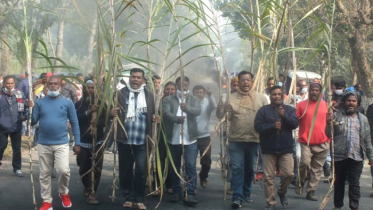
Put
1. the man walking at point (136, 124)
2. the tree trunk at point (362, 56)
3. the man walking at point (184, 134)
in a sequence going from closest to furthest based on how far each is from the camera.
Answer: the man walking at point (136, 124) → the man walking at point (184, 134) → the tree trunk at point (362, 56)

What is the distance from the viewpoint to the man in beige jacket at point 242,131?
24.4 ft

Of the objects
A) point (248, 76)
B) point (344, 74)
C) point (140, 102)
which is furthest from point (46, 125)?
point (344, 74)

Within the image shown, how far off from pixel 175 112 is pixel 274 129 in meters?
1.55

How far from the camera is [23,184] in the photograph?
28.7 ft

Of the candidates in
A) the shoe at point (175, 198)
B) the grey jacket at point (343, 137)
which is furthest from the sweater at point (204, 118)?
the grey jacket at point (343, 137)

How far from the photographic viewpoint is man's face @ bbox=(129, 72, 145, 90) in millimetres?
7184

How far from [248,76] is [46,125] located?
261 cm

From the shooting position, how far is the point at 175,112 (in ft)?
26.2

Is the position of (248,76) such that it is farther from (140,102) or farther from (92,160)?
(92,160)

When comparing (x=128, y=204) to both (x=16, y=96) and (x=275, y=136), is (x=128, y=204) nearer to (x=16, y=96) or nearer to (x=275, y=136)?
(x=275, y=136)

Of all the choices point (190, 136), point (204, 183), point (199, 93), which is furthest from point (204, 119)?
point (204, 183)

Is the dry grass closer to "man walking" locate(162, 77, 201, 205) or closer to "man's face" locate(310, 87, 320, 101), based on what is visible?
"man walking" locate(162, 77, 201, 205)

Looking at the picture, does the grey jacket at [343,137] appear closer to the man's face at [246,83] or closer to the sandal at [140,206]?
the man's face at [246,83]

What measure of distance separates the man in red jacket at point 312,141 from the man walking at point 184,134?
57.5 inches
